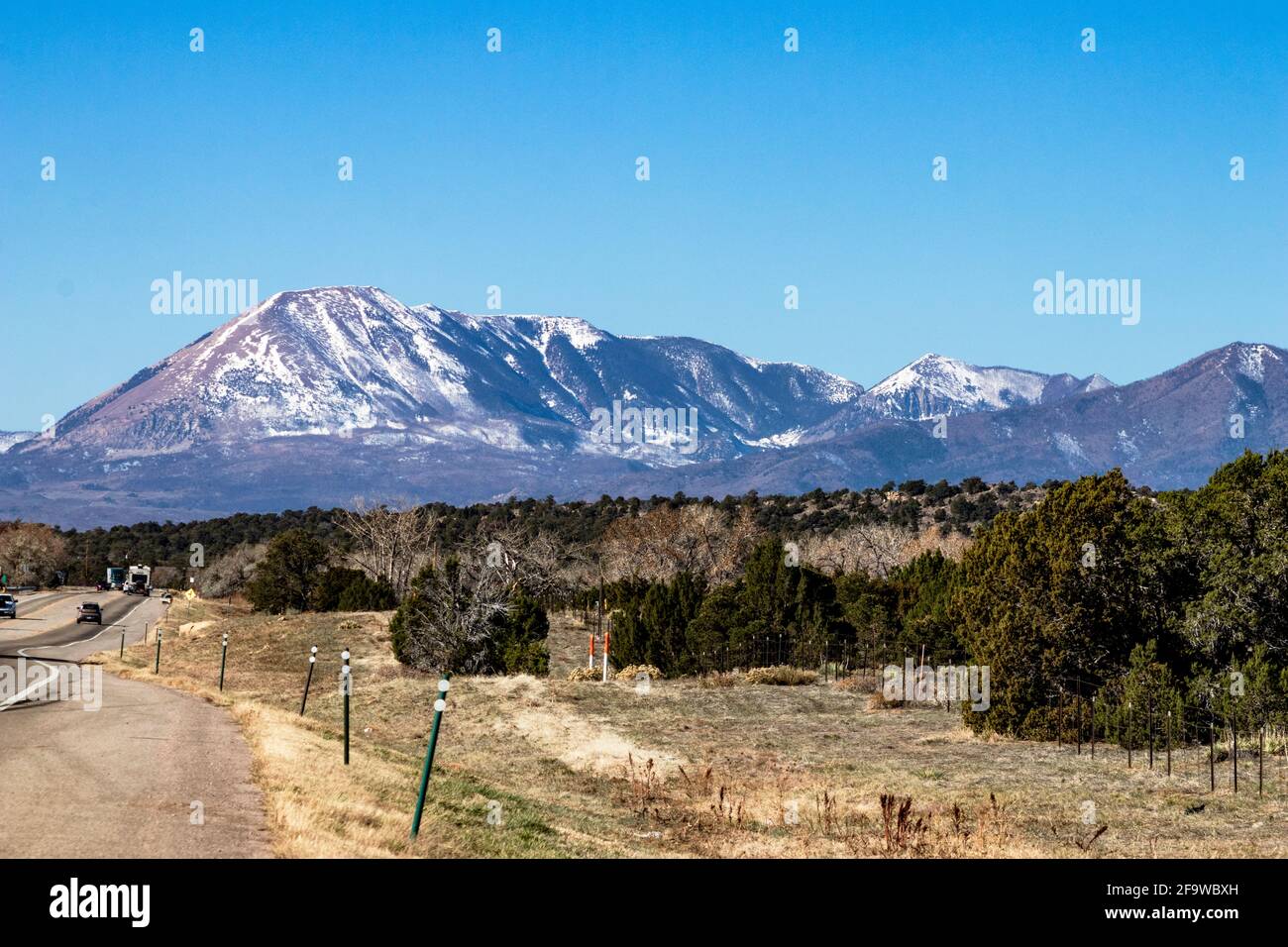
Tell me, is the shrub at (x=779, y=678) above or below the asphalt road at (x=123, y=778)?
below

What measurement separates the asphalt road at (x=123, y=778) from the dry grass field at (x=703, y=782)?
0.51 m

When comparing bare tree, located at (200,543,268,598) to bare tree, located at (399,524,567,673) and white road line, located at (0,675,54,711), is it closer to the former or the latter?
bare tree, located at (399,524,567,673)

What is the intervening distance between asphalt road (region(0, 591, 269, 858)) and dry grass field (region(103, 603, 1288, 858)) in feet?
1.67

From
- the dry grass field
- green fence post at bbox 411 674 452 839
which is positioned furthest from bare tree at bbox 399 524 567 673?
green fence post at bbox 411 674 452 839

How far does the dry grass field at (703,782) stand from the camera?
53.7 ft

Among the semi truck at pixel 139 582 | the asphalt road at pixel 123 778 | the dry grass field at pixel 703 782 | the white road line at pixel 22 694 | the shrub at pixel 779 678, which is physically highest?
the asphalt road at pixel 123 778

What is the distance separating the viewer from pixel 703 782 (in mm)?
24938

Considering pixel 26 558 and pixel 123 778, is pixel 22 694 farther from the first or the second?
pixel 26 558

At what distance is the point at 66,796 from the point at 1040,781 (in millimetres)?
16165

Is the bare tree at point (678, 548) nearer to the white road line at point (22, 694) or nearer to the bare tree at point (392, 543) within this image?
the bare tree at point (392, 543)

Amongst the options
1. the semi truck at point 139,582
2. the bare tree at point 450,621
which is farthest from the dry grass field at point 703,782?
the semi truck at point 139,582

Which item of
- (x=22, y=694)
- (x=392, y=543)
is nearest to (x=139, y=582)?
(x=392, y=543)

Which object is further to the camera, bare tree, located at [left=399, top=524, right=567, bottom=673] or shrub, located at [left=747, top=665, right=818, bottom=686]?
bare tree, located at [left=399, top=524, right=567, bottom=673]

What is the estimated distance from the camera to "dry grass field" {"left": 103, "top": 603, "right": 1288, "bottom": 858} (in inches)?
644
